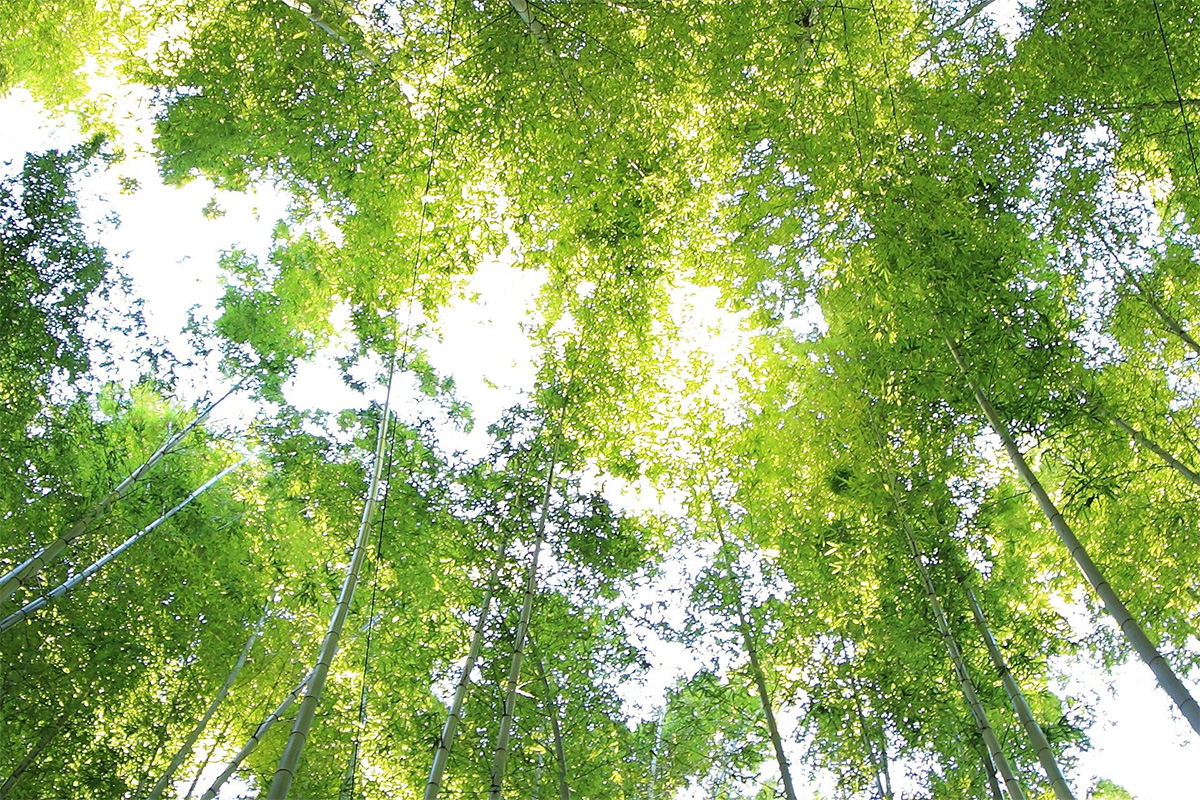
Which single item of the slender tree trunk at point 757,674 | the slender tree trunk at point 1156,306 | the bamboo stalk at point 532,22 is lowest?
the slender tree trunk at point 757,674

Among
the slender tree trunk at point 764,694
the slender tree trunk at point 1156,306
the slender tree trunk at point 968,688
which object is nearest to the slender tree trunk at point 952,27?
the slender tree trunk at point 1156,306

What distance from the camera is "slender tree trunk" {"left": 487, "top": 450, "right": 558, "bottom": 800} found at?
3.19 meters

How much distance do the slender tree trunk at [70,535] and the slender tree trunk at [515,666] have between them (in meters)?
2.87

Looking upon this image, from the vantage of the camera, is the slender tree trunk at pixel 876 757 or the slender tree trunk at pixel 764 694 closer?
the slender tree trunk at pixel 764 694

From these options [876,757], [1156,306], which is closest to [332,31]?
[1156,306]

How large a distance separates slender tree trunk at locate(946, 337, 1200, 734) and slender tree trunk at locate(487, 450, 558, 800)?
8.44 ft

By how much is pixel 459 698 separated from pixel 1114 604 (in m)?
2.90

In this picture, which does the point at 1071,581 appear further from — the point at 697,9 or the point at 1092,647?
the point at 697,9

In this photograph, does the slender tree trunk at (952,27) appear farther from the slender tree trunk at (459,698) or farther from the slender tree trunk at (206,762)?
the slender tree trunk at (206,762)

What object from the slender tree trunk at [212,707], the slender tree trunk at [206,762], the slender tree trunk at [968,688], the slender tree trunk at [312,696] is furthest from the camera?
the slender tree trunk at [206,762]

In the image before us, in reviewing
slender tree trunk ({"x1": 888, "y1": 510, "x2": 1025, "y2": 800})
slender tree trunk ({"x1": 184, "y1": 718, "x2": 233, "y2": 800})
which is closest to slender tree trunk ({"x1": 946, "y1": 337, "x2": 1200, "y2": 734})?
slender tree trunk ({"x1": 888, "y1": 510, "x2": 1025, "y2": 800})

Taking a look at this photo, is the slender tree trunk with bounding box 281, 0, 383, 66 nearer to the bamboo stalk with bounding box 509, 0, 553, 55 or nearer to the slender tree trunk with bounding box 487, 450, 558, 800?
the bamboo stalk with bounding box 509, 0, 553, 55

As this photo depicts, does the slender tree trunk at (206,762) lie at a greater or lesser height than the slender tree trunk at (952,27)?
lesser

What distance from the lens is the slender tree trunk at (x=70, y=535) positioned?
12.8ft
